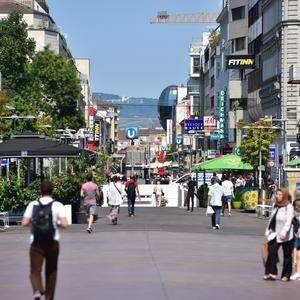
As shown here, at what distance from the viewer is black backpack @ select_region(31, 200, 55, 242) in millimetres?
14328

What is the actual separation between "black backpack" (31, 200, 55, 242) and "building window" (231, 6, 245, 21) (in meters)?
79.5

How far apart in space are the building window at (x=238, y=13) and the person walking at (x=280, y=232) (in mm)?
75490

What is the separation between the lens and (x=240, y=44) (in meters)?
92.6

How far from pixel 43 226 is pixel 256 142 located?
1802 inches

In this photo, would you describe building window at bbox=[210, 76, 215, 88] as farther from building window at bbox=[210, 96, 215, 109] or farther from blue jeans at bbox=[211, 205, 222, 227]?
blue jeans at bbox=[211, 205, 222, 227]

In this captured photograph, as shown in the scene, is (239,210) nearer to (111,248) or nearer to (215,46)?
(111,248)

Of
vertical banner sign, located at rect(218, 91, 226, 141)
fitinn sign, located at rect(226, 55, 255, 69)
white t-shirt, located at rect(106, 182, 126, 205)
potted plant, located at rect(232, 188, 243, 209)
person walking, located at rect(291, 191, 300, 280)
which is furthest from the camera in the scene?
vertical banner sign, located at rect(218, 91, 226, 141)

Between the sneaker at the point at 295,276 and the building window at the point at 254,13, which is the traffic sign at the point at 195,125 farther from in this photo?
the sneaker at the point at 295,276

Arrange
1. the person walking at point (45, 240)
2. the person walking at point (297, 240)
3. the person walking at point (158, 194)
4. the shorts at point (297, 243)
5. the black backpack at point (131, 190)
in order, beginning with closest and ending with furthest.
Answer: the person walking at point (45, 240)
the person walking at point (297, 240)
the shorts at point (297, 243)
the black backpack at point (131, 190)
the person walking at point (158, 194)

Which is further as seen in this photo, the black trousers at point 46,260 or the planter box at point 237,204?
the planter box at point 237,204

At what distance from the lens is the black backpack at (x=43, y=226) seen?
1433 centimetres

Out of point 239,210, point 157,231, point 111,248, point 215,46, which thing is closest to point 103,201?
point 239,210

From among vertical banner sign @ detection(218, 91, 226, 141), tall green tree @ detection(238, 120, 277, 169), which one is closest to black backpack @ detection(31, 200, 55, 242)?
tall green tree @ detection(238, 120, 277, 169)

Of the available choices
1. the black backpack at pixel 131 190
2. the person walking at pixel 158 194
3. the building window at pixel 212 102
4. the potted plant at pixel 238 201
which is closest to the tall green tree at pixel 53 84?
the person walking at pixel 158 194
